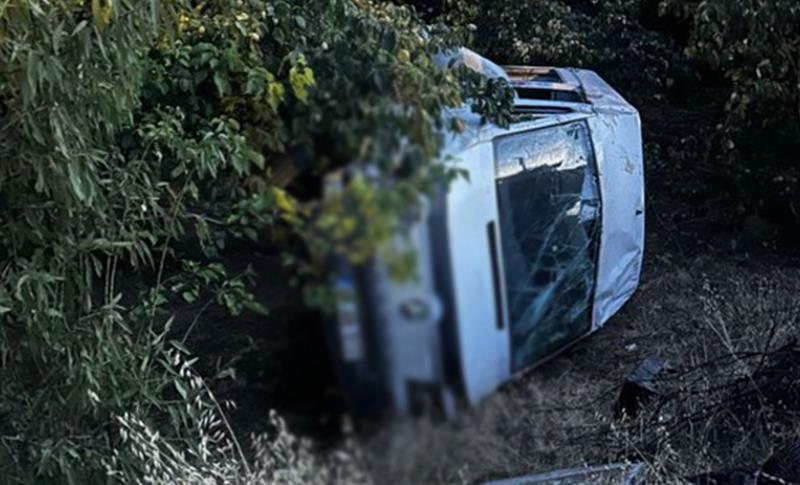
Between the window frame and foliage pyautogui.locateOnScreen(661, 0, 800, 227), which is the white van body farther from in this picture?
foliage pyautogui.locateOnScreen(661, 0, 800, 227)

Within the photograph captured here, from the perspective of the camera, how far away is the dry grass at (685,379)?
358cm

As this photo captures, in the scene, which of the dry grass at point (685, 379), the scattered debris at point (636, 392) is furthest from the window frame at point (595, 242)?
the scattered debris at point (636, 392)

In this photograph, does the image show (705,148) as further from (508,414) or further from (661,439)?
(508,414)

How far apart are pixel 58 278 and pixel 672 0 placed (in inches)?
156

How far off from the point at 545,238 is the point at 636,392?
317cm

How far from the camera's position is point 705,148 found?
7094 millimetres

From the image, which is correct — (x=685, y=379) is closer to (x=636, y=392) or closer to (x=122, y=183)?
(x=636, y=392)

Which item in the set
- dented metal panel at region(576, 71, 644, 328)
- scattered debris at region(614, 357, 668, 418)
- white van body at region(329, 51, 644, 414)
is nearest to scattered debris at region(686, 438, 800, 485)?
dented metal panel at region(576, 71, 644, 328)

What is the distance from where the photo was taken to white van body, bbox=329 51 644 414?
4.41 ft

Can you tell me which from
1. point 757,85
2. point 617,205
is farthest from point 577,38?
point 617,205

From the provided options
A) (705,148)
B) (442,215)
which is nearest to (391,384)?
(442,215)

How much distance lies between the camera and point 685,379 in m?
4.95

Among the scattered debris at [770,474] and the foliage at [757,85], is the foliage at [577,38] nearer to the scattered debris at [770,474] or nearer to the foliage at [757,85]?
the foliage at [757,85]

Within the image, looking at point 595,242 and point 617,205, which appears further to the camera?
point 617,205
